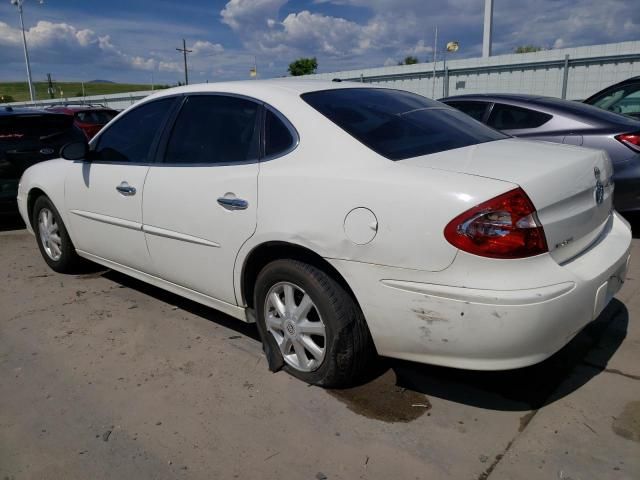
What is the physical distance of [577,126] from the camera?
504cm

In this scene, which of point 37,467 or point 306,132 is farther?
point 306,132

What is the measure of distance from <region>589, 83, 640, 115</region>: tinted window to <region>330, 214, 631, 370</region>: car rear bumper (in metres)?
5.20

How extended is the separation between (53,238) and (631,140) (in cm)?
530

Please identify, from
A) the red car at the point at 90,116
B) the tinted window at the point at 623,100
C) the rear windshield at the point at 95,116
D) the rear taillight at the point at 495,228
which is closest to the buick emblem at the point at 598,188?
the rear taillight at the point at 495,228

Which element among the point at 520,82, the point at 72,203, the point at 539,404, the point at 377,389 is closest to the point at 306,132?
the point at 377,389

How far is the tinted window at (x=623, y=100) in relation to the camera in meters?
6.49

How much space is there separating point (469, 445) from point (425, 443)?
0.61ft

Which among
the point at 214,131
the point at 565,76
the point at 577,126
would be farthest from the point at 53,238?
the point at 565,76

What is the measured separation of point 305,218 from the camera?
245 centimetres

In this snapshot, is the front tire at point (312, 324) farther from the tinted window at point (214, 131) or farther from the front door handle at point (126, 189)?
the front door handle at point (126, 189)

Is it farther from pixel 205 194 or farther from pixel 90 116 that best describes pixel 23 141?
pixel 90 116

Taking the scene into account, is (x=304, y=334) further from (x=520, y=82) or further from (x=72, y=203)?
(x=520, y=82)

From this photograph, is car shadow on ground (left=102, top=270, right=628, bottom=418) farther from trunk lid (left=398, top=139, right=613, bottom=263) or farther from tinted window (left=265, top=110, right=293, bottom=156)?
tinted window (left=265, top=110, right=293, bottom=156)

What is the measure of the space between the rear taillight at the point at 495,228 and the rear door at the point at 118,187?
218 cm
